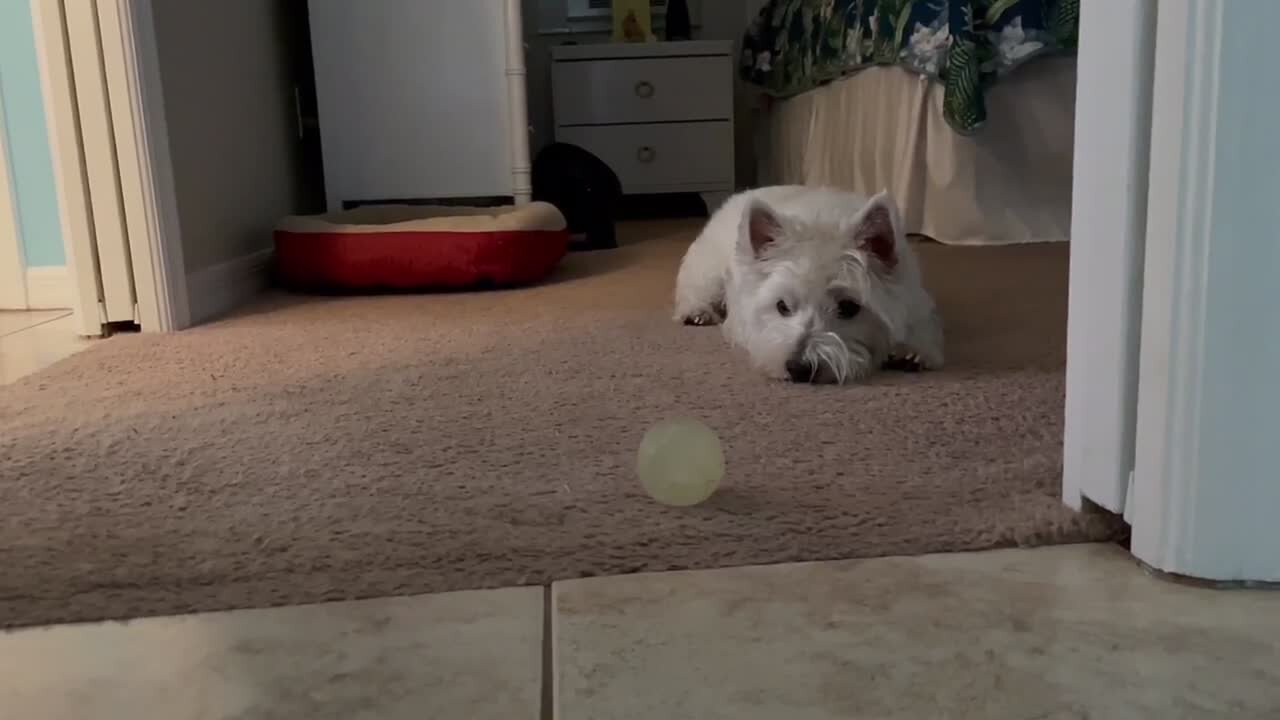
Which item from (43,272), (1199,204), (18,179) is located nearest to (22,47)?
(18,179)

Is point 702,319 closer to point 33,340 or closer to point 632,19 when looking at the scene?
point 33,340

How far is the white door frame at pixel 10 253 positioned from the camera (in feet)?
8.64

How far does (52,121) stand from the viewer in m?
2.04

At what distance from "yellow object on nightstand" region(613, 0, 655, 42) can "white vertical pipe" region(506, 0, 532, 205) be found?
1.81 metres

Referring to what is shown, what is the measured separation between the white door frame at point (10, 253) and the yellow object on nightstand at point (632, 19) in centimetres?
275

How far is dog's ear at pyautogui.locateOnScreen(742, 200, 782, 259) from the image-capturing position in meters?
1.66

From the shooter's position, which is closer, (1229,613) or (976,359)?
(1229,613)

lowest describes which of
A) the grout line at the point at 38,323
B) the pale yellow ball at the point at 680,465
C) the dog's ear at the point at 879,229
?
the grout line at the point at 38,323

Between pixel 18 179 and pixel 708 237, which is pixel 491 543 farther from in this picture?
pixel 18 179

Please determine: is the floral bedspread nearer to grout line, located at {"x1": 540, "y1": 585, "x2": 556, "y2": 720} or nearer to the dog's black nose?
the dog's black nose

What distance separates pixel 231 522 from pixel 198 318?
4.59ft

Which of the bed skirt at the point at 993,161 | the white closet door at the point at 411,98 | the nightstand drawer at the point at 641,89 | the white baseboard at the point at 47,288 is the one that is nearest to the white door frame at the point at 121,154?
the white baseboard at the point at 47,288

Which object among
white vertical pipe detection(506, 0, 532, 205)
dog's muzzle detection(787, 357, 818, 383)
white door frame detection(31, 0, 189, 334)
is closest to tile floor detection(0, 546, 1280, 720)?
dog's muzzle detection(787, 357, 818, 383)

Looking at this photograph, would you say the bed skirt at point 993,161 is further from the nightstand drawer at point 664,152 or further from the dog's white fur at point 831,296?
the dog's white fur at point 831,296
